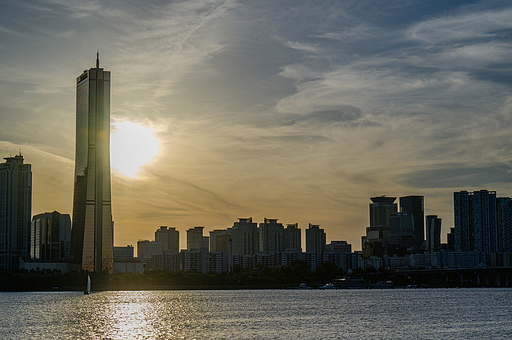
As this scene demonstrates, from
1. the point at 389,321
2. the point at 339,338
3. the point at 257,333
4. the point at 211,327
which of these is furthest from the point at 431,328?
the point at 211,327

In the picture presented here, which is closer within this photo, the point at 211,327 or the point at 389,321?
the point at 211,327

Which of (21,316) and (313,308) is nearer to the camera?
(21,316)

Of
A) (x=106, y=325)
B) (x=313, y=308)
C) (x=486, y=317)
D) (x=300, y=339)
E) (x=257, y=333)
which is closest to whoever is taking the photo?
(x=300, y=339)

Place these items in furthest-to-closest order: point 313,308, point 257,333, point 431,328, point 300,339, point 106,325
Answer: point 313,308 → point 106,325 → point 431,328 → point 257,333 → point 300,339

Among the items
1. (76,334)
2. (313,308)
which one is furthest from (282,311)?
(76,334)

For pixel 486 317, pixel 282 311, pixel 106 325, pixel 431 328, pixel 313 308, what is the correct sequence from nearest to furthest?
1. pixel 431 328
2. pixel 106 325
3. pixel 486 317
4. pixel 282 311
5. pixel 313 308

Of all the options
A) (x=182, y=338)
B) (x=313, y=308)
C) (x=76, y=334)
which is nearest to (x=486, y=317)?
(x=313, y=308)

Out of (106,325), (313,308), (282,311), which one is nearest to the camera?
(106,325)

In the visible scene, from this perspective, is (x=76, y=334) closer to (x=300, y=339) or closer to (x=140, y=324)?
(x=140, y=324)

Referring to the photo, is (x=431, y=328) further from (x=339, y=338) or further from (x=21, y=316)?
(x=21, y=316)

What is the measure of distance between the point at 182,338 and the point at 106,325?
77.1 feet

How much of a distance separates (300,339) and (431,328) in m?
26.1

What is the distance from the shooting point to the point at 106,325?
10900cm

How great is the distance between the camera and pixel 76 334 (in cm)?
9588
